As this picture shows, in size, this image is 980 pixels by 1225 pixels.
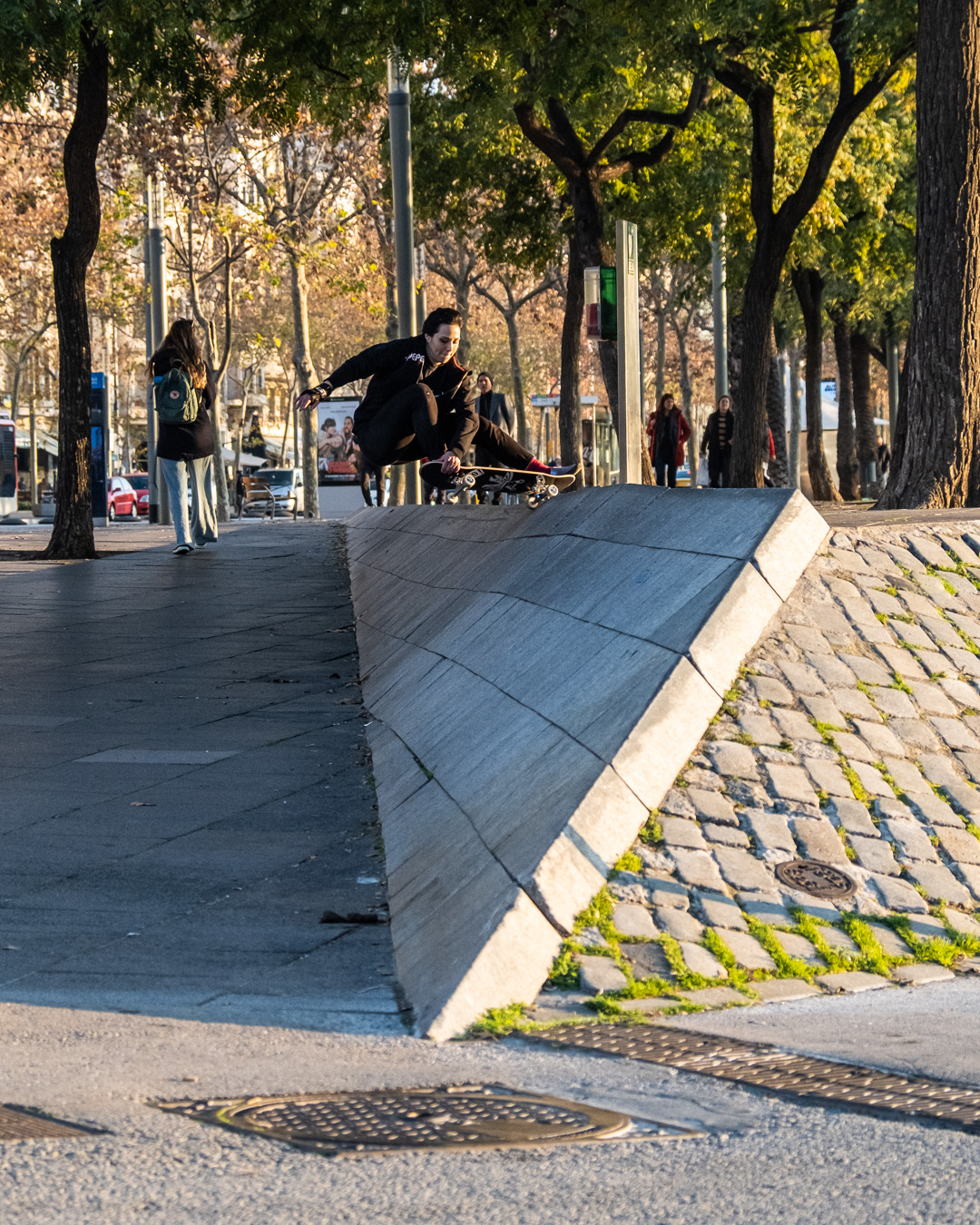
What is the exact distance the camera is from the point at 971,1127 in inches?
131

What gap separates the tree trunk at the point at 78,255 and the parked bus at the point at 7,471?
25292mm

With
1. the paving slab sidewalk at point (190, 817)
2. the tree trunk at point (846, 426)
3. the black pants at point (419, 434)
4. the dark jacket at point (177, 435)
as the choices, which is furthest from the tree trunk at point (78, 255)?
the tree trunk at point (846, 426)

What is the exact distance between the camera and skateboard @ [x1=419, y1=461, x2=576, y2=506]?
→ 31.7 ft

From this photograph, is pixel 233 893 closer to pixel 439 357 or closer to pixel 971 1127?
pixel 971 1127

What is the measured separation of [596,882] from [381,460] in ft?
19.4

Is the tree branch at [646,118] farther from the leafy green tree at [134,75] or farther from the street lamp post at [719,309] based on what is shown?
the leafy green tree at [134,75]

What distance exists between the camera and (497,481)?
33.7 ft

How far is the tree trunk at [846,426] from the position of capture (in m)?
35.3

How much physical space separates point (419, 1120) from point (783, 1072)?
848 millimetres

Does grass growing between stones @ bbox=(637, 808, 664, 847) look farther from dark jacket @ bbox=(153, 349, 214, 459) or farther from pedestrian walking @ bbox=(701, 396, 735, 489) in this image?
pedestrian walking @ bbox=(701, 396, 735, 489)

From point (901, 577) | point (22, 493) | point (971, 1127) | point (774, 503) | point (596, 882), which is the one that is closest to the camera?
point (971, 1127)

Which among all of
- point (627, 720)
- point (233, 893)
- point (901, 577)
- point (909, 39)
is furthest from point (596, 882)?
point (909, 39)

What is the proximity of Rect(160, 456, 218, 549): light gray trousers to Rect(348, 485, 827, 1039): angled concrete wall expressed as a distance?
281 inches

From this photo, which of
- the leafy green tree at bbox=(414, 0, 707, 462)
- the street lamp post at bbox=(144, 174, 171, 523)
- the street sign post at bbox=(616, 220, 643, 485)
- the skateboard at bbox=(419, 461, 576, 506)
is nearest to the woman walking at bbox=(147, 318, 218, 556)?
the leafy green tree at bbox=(414, 0, 707, 462)
